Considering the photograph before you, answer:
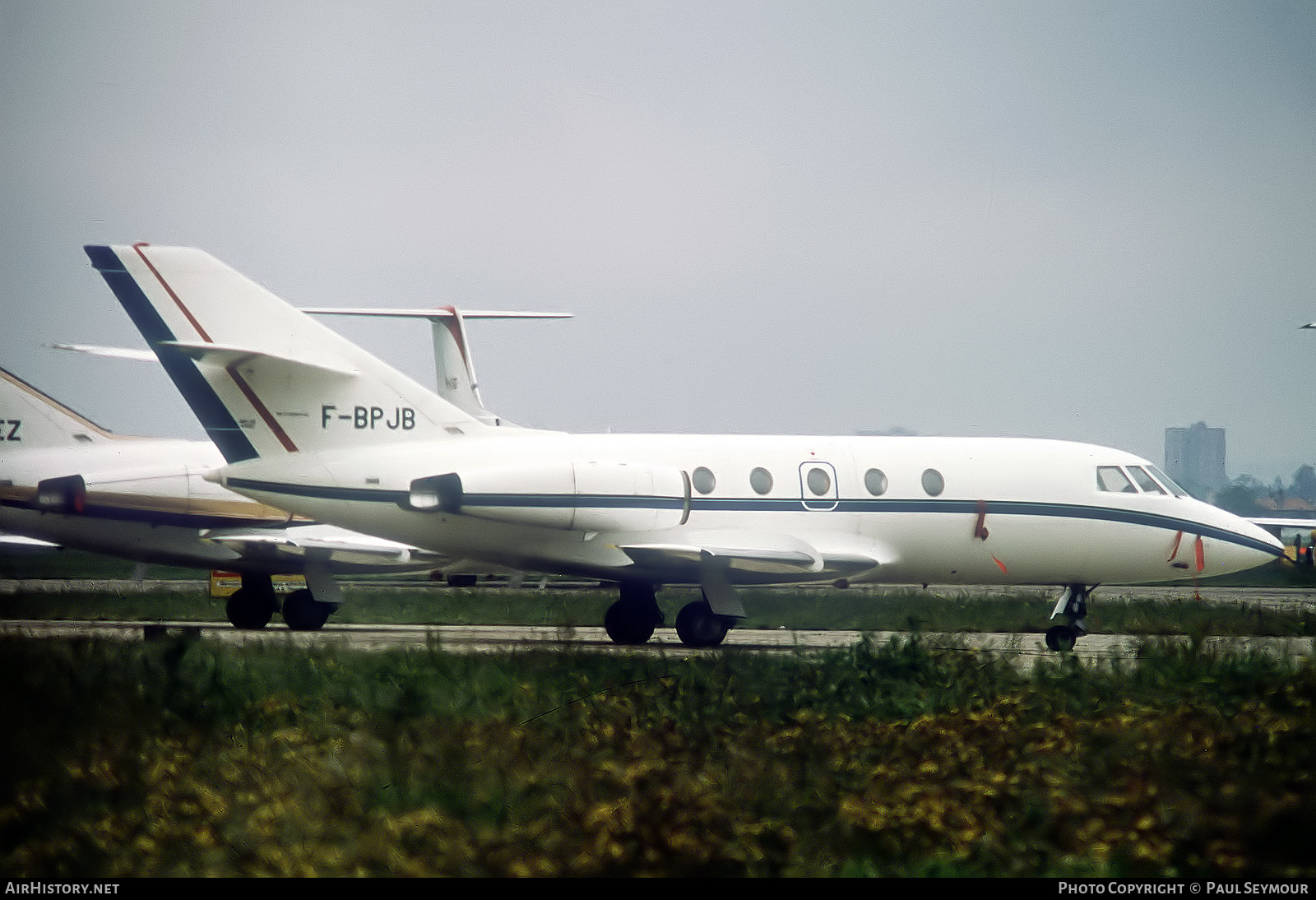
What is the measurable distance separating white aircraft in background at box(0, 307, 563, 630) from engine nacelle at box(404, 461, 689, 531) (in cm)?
347

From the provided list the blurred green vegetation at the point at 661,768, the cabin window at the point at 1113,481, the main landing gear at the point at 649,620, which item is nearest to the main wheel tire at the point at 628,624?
the main landing gear at the point at 649,620

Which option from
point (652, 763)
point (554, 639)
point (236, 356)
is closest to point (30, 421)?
point (236, 356)

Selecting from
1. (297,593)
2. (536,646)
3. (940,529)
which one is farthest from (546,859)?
(297,593)

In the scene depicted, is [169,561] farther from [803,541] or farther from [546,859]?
[546,859]

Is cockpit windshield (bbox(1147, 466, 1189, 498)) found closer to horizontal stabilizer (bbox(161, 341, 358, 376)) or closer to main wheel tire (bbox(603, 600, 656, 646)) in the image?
main wheel tire (bbox(603, 600, 656, 646))

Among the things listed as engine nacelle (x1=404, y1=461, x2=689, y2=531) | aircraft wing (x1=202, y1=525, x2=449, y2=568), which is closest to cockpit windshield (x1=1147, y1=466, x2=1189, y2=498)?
engine nacelle (x1=404, y1=461, x2=689, y2=531)

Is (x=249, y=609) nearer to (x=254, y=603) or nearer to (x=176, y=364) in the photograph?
(x=254, y=603)

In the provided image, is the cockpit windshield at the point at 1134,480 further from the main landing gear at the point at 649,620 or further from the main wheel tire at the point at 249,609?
the main wheel tire at the point at 249,609

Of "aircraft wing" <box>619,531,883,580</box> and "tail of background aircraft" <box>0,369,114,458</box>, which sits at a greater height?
"tail of background aircraft" <box>0,369,114,458</box>

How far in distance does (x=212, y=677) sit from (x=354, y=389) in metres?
6.97

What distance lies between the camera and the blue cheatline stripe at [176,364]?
14.9 meters

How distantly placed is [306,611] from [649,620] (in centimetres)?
554

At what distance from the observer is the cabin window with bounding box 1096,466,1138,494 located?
19.5 m

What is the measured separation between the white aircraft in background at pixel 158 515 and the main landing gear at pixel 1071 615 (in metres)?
8.37
